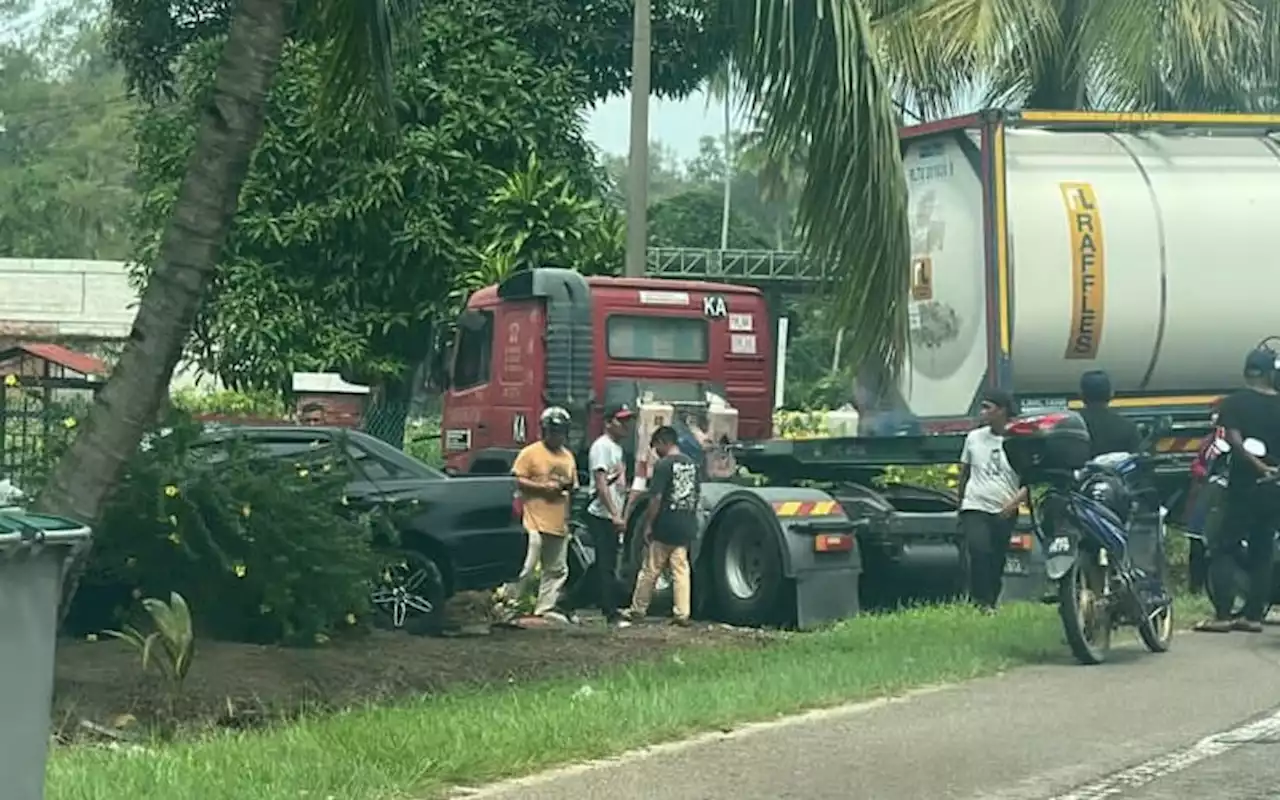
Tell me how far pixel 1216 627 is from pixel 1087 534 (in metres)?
2.35

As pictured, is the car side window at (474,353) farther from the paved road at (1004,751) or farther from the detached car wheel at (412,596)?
the paved road at (1004,751)

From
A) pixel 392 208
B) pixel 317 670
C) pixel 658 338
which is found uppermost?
pixel 392 208

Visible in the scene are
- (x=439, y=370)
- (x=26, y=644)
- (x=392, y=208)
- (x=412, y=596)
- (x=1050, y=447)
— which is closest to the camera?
(x=26, y=644)

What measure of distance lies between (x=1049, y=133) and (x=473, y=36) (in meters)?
11.0

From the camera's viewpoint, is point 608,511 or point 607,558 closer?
point 608,511

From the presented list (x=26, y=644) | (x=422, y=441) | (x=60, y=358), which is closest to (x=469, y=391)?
(x=422, y=441)

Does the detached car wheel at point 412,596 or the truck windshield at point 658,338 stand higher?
the truck windshield at point 658,338

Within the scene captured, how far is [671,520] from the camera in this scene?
49.9 ft

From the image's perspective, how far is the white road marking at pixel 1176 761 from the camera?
8.27 m

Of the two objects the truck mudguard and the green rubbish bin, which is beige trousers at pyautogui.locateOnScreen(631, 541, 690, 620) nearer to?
the truck mudguard

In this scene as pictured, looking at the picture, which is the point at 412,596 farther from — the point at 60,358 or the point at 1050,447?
the point at 60,358

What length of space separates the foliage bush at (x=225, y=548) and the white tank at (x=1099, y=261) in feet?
18.7

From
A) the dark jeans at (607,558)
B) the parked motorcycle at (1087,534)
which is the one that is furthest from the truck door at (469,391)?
the parked motorcycle at (1087,534)

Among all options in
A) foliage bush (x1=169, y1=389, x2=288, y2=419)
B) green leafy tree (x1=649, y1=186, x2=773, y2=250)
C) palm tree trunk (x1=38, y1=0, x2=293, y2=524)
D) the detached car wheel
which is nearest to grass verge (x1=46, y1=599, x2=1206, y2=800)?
palm tree trunk (x1=38, y1=0, x2=293, y2=524)
